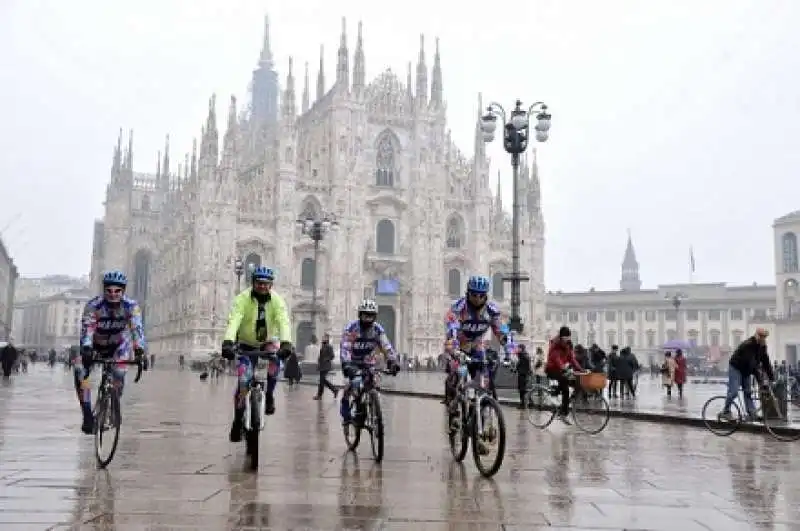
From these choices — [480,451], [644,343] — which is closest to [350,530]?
[480,451]

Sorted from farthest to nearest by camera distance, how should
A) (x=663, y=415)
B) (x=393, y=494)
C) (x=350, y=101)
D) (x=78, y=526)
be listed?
1. (x=350, y=101)
2. (x=663, y=415)
3. (x=393, y=494)
4. (x=78, y=526)

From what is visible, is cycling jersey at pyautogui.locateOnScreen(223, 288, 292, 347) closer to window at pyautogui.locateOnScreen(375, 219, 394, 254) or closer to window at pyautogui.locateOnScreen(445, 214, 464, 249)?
window at pyautogui.locateOnScreen(375, 219, 394, 254)

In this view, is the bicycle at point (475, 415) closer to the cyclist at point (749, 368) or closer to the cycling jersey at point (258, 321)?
the cycling jersey at point (258, 321)

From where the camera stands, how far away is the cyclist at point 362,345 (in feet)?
24.4

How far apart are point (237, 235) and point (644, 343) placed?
54829 mm

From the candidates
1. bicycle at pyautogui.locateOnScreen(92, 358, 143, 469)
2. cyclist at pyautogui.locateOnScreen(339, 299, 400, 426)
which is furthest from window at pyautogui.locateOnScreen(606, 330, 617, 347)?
bicycle at pyautogui.locateOnScreen(92, 358, 143, 469)

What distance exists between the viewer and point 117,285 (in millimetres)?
6789

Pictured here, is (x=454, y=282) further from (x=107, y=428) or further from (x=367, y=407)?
(x=107, y=428)

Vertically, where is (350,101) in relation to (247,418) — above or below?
above

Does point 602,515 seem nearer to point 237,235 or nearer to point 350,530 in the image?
point 350,530

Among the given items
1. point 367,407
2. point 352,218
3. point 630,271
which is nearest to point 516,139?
point 367,407

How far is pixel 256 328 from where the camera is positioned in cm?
680

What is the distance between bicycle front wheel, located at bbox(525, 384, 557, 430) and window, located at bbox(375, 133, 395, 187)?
44.1 metres

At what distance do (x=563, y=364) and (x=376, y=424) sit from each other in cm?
453
